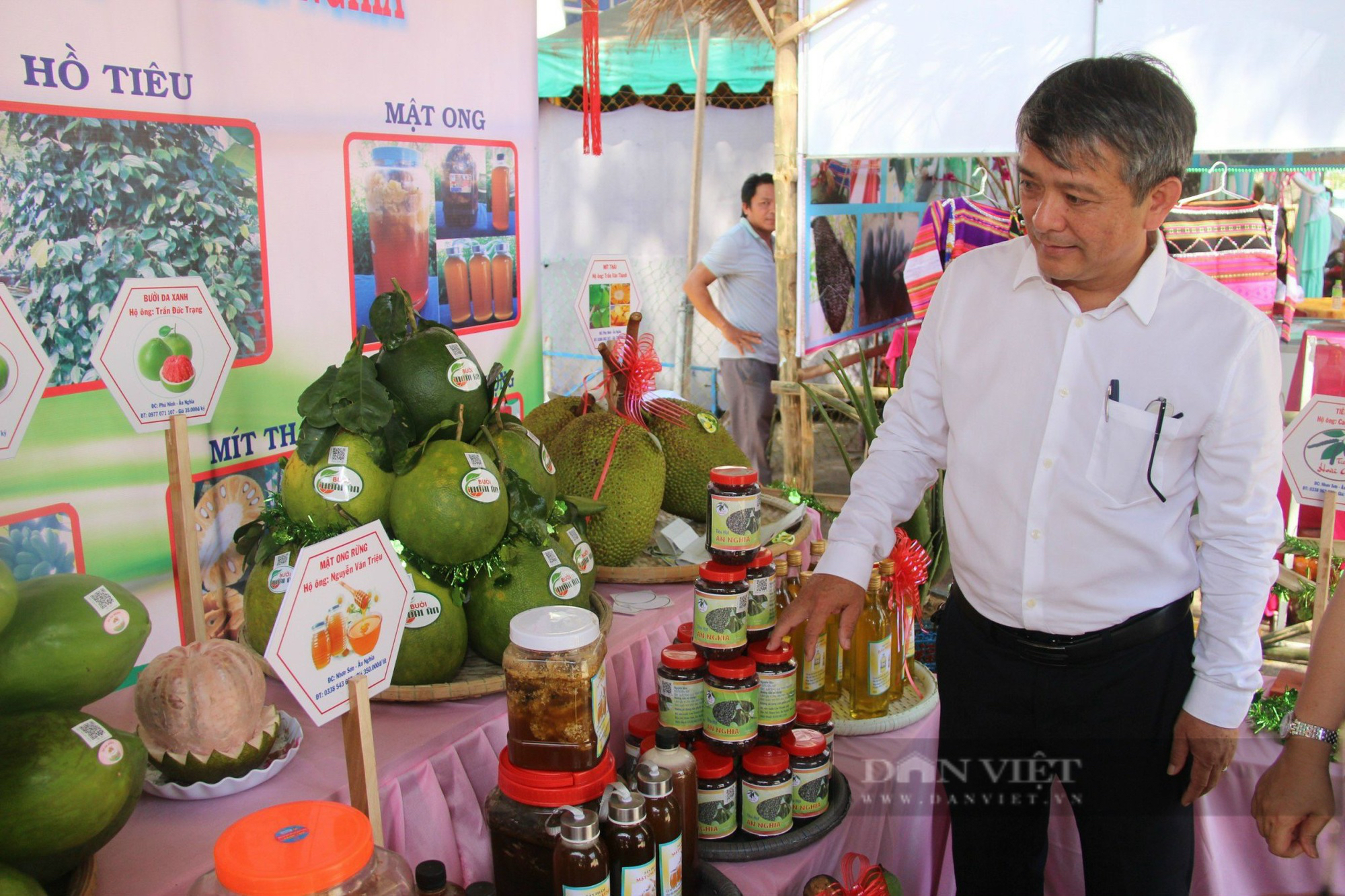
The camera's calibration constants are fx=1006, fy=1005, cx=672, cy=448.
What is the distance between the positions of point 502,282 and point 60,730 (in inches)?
74.8

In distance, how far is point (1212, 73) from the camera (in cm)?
318

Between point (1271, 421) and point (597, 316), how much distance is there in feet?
4.59

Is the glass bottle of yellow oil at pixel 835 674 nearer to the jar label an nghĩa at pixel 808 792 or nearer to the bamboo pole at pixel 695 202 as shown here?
the jar label an nghĩa at pixel 808 792

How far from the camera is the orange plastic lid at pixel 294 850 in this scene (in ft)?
2.75

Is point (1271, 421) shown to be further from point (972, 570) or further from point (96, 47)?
point (96, 47)

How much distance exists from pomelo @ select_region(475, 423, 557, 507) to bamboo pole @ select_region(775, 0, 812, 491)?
2283 mm

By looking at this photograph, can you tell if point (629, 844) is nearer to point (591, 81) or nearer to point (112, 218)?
point (112, 218)

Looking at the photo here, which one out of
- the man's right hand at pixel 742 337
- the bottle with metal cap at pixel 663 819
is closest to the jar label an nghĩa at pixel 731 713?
the bottle with metal cap at pixel 663 819

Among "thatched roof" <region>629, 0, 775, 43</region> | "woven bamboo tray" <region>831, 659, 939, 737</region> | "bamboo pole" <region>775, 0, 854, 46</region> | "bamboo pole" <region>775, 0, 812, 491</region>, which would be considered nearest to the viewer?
"woven bamboo tray" <region>831, 659, 939, 737</region>

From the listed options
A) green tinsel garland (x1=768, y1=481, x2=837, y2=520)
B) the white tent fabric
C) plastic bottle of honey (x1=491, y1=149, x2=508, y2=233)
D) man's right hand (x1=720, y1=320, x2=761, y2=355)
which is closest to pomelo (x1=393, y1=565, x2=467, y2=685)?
green tinsel garland (x1=768, y1=481, x2=837, y2=520)

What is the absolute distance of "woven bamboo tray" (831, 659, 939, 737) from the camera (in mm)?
1835

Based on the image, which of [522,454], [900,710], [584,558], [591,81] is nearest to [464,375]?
[522,454]

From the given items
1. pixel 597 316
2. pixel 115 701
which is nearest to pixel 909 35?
pixel 597 316

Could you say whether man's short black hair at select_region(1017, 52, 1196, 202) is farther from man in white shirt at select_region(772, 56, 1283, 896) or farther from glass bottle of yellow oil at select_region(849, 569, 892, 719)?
glass bottle of yellow oil at select_region(849, 569, 892, 719)
